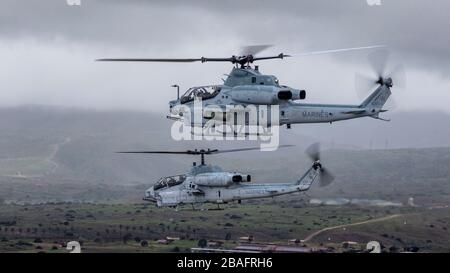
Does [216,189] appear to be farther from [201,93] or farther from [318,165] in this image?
[318,165]

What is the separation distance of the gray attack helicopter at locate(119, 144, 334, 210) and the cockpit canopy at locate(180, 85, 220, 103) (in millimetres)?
3763

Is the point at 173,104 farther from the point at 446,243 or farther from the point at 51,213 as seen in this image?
the point at 51,213

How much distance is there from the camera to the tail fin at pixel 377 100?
7456 cm

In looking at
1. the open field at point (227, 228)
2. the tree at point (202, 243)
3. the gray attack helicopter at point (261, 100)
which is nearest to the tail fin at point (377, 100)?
the gray attack helicopter at point (261, 100)

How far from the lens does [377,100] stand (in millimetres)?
75188

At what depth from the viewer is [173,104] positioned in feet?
254

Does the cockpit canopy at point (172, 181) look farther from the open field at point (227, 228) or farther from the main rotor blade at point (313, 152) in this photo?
the open field at point (227, 228)

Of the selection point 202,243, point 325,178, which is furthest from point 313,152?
point 202,243

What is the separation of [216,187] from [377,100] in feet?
41.4

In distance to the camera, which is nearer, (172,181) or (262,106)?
(262,106)

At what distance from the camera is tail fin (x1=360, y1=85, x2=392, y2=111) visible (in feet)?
245
